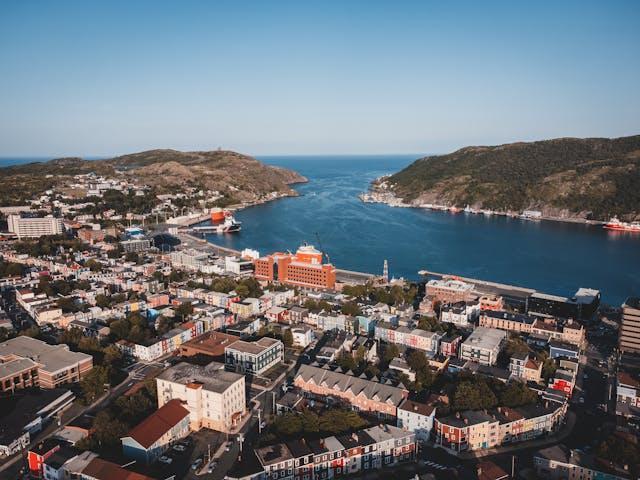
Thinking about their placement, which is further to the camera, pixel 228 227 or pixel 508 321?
pixel 228 227

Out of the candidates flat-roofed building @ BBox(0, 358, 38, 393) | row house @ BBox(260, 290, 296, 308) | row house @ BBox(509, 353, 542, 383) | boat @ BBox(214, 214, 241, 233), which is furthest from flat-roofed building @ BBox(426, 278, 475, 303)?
boat @ BBox(214, 214, 241, 233)

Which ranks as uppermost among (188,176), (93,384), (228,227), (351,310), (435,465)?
(188,176)

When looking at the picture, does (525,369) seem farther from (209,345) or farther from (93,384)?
(93,384)

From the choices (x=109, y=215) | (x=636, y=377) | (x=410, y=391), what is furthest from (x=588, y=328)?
(x=109, y=215)

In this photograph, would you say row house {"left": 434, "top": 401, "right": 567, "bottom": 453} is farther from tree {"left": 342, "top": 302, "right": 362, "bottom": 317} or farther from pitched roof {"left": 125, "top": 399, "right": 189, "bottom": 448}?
tree {"left": 342, "top": 302, "right": 362, "bottom": 317}

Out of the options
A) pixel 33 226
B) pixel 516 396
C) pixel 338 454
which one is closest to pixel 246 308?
pixel 338 454

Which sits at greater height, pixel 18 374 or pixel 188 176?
pixel 188 176
